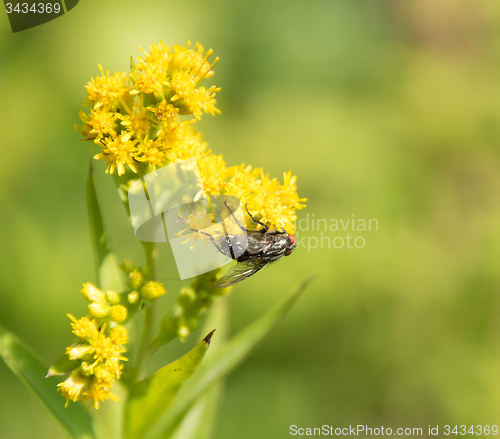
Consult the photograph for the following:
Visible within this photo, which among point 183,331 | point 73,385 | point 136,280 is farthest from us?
point 183,331

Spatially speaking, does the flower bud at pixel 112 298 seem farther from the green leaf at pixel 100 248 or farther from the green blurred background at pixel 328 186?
the green blurred background at pixel 328 186

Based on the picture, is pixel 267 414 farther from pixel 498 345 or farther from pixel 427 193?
pixel 427 193

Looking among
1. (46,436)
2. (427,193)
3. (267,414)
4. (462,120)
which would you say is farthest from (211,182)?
(462,120)

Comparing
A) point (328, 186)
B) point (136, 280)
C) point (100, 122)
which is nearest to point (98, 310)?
point (136, 280)

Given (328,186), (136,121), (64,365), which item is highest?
(136,121)

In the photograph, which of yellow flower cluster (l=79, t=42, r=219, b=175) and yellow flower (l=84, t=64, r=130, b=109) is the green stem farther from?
Answer: yellow flower (l=84, t=64, r=130, b=109)

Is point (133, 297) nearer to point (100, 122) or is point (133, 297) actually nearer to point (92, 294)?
point (92, 294)

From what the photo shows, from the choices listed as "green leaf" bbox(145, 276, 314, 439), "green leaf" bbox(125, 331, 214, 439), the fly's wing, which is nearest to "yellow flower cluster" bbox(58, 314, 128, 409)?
"green leaf" bbox(125, 331, 214, 439)
